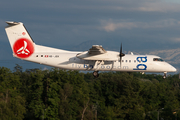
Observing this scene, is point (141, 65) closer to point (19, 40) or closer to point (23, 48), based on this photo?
point (23, 48)

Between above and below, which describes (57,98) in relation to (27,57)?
below

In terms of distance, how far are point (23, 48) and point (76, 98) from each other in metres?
27.3

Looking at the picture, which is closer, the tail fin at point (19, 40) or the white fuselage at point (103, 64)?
the white fuselage at point (103, 64)

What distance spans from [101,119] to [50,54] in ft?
86.6

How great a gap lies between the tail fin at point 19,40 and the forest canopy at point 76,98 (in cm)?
2218

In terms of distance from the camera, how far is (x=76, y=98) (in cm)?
5566

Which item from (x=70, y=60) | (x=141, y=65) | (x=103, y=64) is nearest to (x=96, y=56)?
(x=103, y=64)

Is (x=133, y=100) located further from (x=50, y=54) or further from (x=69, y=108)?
(x=50, y=54)

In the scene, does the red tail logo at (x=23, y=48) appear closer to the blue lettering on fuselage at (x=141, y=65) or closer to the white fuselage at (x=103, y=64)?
the white fuselage at (x=103, y=64)

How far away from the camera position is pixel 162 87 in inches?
2874

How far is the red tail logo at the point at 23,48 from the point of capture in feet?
99.1

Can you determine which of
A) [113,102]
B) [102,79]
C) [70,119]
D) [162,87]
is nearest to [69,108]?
[70,119]

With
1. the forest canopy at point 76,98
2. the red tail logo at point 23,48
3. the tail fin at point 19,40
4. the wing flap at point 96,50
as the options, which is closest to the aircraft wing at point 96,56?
the wing flap at point 96,50

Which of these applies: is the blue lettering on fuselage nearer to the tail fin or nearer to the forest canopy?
the tail fin
